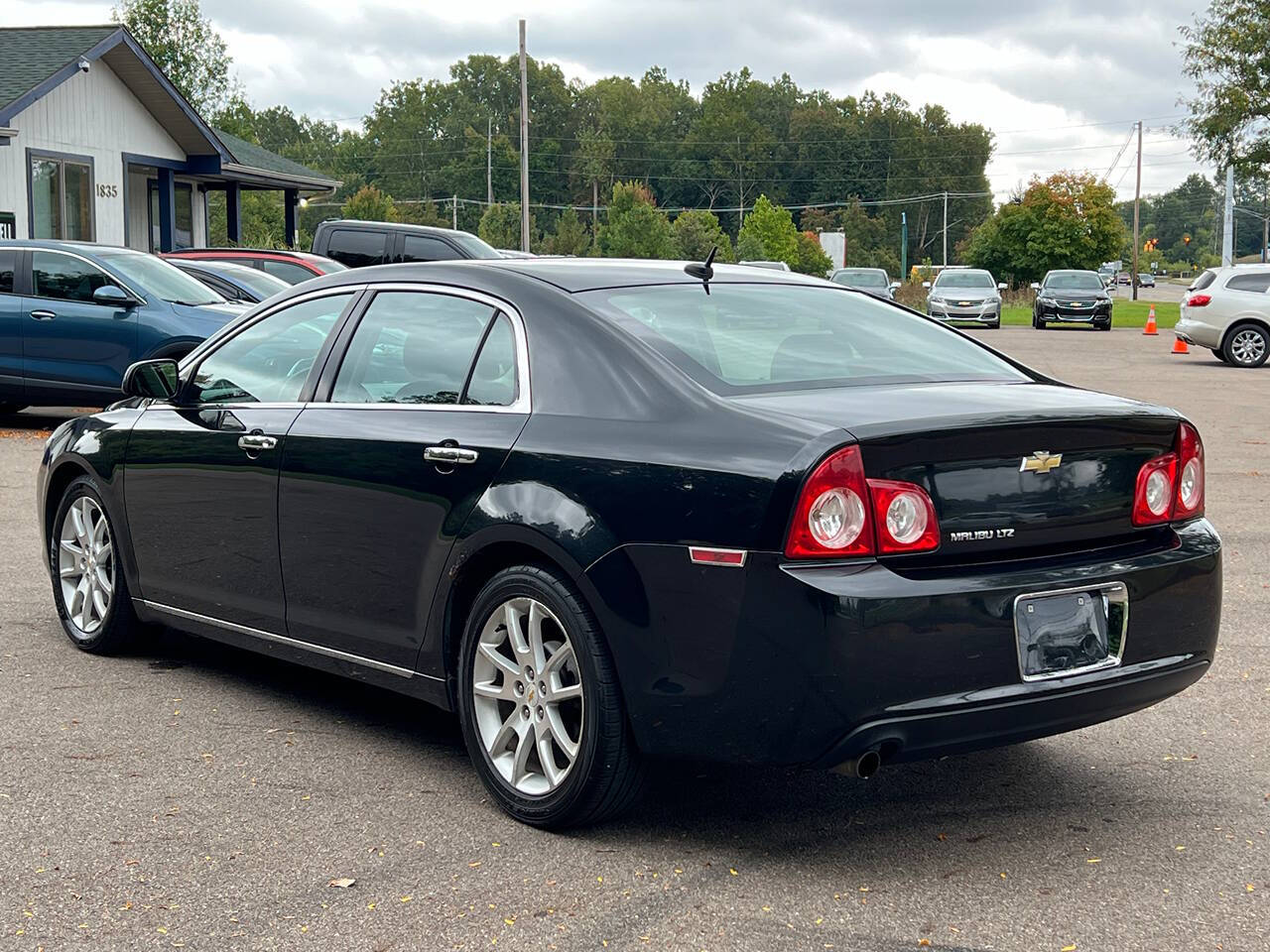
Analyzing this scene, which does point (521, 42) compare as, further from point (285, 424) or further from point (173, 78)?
point (285, 424)

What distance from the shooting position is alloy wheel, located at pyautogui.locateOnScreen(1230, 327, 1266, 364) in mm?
25625

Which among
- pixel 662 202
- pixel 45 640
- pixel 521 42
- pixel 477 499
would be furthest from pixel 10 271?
pixel 662 202

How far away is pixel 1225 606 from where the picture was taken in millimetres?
7473

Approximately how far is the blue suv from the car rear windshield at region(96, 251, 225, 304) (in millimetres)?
13

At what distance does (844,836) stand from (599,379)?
1.43 meters

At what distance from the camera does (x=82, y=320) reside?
14953 millimetres

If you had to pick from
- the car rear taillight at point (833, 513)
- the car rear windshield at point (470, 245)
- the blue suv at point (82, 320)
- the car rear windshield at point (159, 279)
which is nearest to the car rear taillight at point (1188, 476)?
the car rear taillight at point (833, 513)

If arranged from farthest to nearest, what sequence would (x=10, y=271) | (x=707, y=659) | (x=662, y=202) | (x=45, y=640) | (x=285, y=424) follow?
(x=662, y=202) → (x=10, y=271) → (x=45, y=640) → (x=285, y=424) → (x=707, y=659)

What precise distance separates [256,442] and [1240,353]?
2324cm

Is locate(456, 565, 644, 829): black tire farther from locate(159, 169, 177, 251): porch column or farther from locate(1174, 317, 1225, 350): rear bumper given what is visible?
locate(159, 169, 177, 251): porch column

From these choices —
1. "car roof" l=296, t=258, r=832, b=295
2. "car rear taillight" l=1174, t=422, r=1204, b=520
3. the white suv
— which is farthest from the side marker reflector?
the white suv

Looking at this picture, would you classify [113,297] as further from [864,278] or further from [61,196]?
[864,278]

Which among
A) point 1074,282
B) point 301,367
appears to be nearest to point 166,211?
point 1074,282

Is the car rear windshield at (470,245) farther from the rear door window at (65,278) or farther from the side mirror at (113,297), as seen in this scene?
the side mirror at (113,297)
